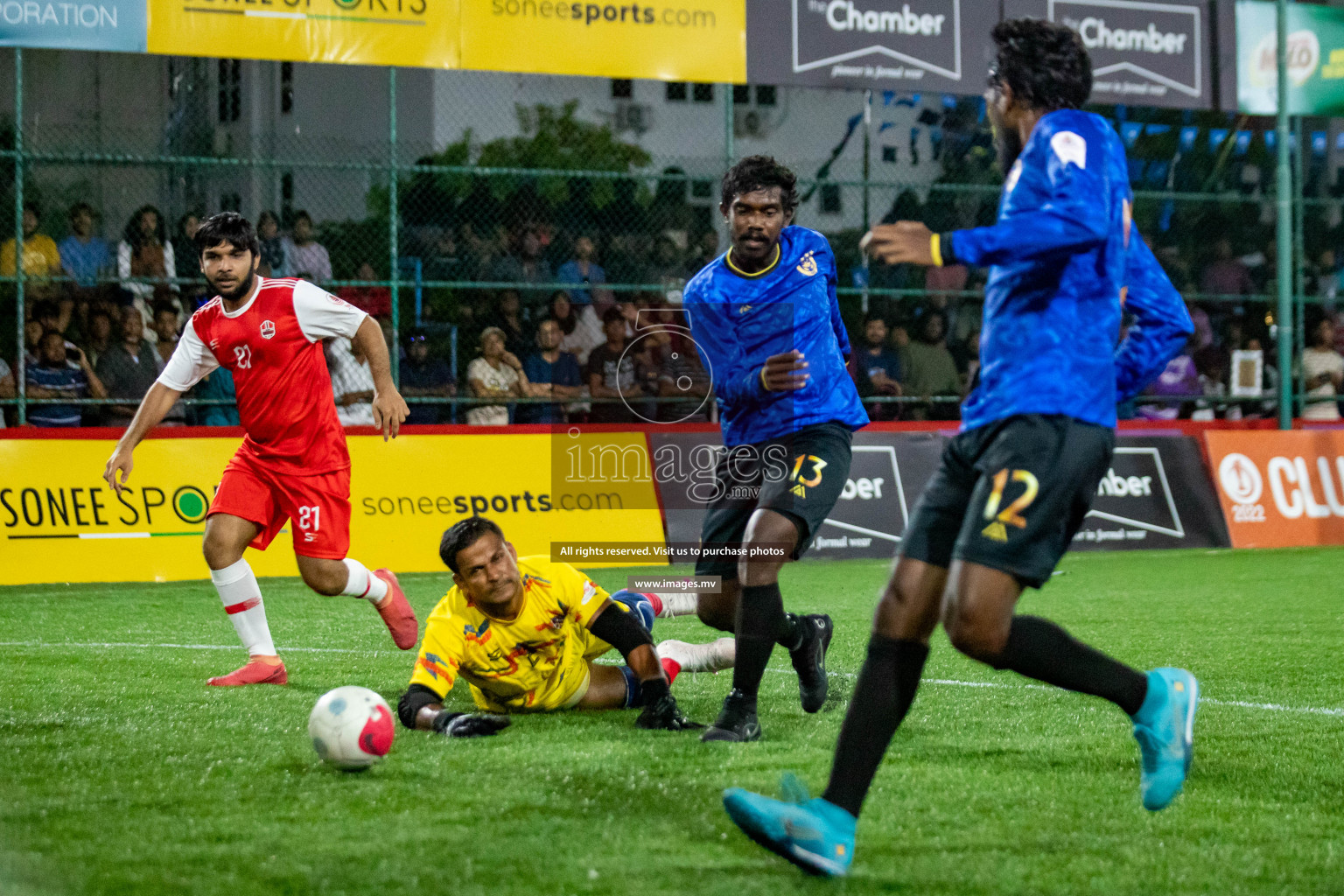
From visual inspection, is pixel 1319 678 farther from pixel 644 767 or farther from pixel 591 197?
pixel 591 197

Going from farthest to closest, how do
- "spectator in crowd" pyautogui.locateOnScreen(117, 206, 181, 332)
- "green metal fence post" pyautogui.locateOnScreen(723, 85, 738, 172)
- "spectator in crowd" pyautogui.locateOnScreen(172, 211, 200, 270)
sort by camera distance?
1. "green metal fence post" pyautogui.locateOnScreen(723, 85, 738, 172)
2. "spectator in crowd" pyautogui.locateOnScreen(172, 211, 200, 270)
3. "spectator in crowd" pyautogui.locateOnScreen(117, 206, 181, 332)

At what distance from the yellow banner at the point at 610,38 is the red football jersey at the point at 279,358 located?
6.09 metres

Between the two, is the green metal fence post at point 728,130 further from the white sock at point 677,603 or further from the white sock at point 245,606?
the white sock at point 245,606

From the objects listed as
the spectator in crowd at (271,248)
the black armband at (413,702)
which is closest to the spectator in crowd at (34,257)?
the spectator in crowd at (271,248)

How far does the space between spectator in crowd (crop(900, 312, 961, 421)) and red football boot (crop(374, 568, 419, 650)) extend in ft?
26.9

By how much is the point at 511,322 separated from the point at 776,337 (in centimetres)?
834

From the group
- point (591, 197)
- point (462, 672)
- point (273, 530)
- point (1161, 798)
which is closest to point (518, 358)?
point (591, 197)

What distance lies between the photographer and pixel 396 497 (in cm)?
1180

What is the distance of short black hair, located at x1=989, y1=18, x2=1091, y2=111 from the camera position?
3504 mm

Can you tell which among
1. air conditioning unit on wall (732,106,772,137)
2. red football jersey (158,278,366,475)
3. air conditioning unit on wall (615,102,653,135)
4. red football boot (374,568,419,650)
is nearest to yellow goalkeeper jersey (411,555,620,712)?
red football boot (374,568,419,650)

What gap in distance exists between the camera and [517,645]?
5254mm

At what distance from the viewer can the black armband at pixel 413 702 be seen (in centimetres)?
503

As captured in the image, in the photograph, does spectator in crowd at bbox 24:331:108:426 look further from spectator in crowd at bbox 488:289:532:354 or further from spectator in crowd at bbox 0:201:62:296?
spectator in crowd at bbox 488:289:532:354

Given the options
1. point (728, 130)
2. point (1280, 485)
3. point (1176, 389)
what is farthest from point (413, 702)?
point (1176, 389)
